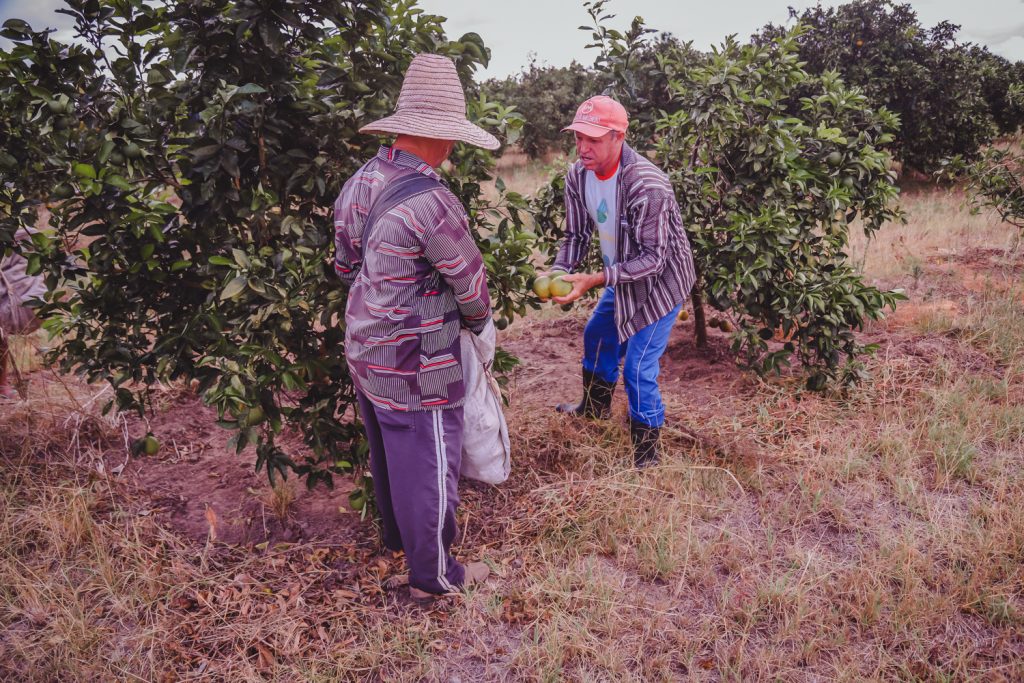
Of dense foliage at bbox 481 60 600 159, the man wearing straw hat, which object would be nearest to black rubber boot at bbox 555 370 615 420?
the man wearing straw hat

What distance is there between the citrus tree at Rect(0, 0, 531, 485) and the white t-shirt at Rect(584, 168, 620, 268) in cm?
61

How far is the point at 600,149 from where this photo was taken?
3.31m

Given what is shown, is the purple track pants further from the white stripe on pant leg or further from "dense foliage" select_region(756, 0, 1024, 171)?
"dense foliage" select_region(756, 0, 1024, 171)

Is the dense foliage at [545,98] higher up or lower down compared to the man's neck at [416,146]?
higher up

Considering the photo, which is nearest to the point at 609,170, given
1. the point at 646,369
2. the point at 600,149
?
the point at 600,149

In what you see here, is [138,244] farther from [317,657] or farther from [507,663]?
[507,663]

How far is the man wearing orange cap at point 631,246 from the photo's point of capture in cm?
330

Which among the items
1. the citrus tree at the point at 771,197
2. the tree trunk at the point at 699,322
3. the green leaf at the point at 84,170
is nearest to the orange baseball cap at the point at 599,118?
the citrus tree at the point at 771,197

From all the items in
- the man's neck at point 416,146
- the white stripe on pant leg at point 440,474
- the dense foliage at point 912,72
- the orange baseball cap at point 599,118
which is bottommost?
the white stripe on pant leg at point 440,474

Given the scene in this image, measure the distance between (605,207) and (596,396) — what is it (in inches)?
46.5

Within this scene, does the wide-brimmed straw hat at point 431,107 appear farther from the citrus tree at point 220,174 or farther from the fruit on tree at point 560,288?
the fruit on tree at point 560,288

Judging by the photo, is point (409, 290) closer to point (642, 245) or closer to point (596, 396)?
point (642, 245)

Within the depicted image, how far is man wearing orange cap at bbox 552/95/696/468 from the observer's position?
130 inches

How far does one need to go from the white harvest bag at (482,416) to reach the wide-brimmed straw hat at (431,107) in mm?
720
